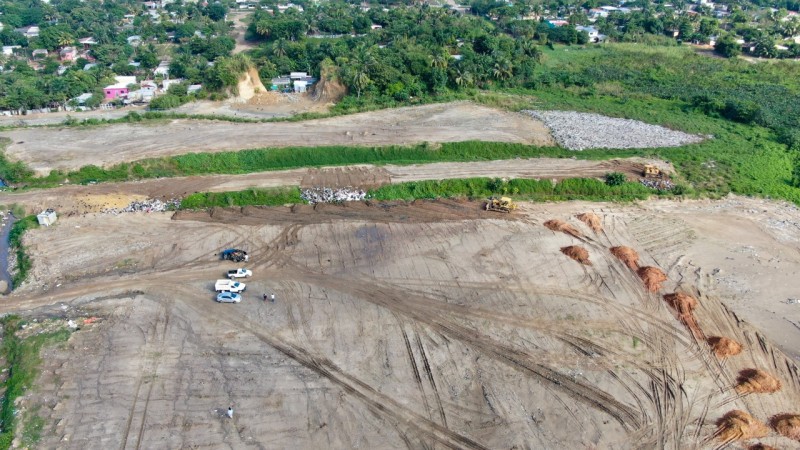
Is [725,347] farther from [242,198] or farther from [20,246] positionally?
[20,246]

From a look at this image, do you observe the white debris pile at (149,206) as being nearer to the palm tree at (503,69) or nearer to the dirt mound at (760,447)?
the dirt mound at (760,447)

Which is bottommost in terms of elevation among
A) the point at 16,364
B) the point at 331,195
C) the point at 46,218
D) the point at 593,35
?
the point at 16,364

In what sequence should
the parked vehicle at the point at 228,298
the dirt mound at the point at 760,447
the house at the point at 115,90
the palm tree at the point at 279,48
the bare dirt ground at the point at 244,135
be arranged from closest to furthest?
the dirt mound at the point at 760,447
the parked vehicle at the point at 228,298
the bare dirt ground at the point at 244,135
the house at the point at 115,90
the palm tree at the point at 279,48

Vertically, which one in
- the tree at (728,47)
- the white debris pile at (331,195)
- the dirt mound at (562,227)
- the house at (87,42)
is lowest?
the house at (87,42)

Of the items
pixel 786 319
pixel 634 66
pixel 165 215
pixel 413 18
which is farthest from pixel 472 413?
pixel 413 18

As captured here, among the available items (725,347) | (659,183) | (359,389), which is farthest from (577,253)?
(359,389)

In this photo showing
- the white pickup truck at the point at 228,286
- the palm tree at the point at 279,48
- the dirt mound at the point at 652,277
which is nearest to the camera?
the white pickup truck at the point at 228,286

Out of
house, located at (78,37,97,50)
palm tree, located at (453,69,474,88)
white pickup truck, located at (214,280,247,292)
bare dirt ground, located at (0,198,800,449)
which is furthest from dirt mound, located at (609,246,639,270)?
house, located at (78,37,97,50)

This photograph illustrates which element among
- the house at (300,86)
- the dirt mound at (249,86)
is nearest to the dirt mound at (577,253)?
the house at (300,86)
